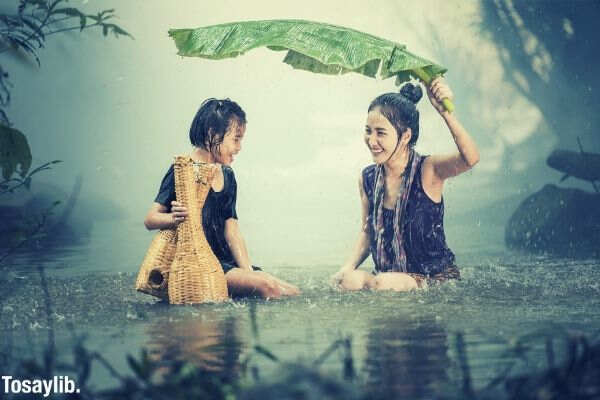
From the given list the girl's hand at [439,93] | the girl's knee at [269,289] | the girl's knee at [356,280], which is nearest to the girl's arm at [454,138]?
the girl's hand at [439,93]

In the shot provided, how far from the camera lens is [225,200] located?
20.3ft

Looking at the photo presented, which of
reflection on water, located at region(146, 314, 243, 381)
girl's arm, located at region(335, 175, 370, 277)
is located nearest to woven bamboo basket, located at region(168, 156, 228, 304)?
reflection on water, located at region(146, 314, 243, 381)

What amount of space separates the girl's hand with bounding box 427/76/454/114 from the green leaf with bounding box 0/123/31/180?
293 centimetres

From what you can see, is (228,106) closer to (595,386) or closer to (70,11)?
(70,11)

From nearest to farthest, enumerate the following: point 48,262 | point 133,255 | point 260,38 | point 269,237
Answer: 1. point 260,38
2. point 48,262
3. point 133,255
4. point 269,237

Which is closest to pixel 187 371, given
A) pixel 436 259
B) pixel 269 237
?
pixel 436 259

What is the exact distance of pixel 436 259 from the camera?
260 inches

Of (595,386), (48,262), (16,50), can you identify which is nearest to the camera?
(595,386)

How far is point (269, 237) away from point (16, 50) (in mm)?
7974

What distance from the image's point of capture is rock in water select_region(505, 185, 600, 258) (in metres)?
11.2

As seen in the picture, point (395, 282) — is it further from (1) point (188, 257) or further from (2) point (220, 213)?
(1) point (188, 257)

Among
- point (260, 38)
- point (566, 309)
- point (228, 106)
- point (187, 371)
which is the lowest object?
point (566, 309)

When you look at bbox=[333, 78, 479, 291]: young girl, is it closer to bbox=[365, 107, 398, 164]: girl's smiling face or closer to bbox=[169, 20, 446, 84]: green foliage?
bbox=[365, 107, 398, 164]: girl's smiling face

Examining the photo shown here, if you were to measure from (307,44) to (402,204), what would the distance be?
1.37 metres
